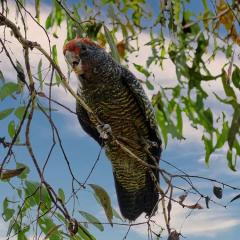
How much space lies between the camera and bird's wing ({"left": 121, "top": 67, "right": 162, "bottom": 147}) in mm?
2076

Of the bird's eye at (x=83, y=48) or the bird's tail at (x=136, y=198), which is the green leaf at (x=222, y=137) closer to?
the bird's tail at (x=136, y=198)

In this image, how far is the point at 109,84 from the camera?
2.15m

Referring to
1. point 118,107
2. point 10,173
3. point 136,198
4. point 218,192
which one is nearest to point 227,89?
point 218,192

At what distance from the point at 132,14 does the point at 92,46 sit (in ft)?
0.89

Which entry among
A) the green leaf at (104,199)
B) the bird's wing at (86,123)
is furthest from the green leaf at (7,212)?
the bird's wing at (86,123)

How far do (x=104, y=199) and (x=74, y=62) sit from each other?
2.96 ft

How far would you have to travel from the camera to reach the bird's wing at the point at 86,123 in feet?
7.30

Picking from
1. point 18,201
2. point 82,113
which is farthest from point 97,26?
point 18,201

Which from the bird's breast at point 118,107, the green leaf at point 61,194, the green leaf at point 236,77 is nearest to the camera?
the green leaf at point 61,194

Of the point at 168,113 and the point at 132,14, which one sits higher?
the point at 132,14

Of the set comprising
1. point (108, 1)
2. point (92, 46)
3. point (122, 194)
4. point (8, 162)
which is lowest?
point (122, 194)

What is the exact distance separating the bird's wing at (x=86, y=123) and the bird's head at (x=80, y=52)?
18 centimetres

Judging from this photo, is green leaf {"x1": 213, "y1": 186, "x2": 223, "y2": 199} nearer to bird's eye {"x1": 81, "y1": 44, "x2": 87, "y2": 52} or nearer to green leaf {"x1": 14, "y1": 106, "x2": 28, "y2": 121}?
green leaf {"x1": 14, "y1": 106, "x2": 28, "y2": 121}

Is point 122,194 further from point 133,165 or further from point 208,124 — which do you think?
point 208,124
